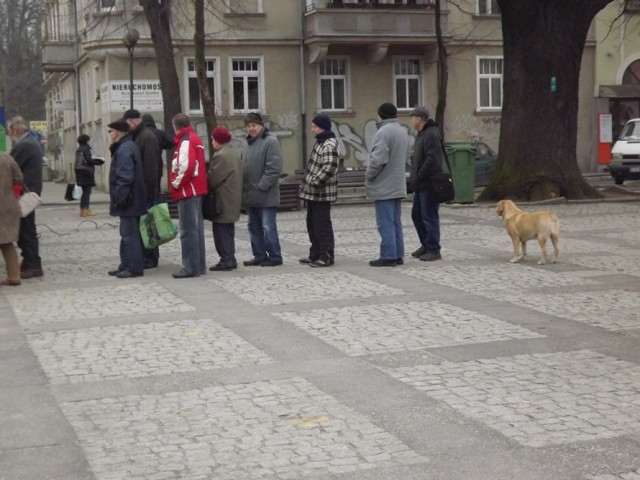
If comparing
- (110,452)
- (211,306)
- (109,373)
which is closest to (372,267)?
(211,306)

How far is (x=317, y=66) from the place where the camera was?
38781 millimetres

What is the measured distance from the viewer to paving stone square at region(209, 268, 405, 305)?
1122 cm

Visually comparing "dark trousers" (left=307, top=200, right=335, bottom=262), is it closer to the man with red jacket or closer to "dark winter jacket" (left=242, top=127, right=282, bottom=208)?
"dark winter jacket" (left=242, top=127, right=282, bottom=208)

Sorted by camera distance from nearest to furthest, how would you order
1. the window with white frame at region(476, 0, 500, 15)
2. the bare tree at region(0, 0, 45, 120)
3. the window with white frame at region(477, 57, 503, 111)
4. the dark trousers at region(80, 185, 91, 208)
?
the dark trousers at region(80, 185, 91, 208), the window with white frame at region(476, 0, 500, 15), the window with white frame at region(477, 57, 503, 111), the bare tree at region(0, 0, 45, 120)

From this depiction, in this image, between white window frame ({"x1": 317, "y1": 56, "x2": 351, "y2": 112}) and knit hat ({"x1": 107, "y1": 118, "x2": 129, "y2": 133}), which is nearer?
knit hat ({"x1": 107, "y1": 118, "x2": 129, "y2": 133})

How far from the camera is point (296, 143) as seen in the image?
38844 mm

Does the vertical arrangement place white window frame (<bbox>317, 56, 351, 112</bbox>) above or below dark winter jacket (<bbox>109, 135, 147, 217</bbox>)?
above

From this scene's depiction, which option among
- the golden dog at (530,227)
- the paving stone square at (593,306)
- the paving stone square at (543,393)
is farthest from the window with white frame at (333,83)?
the paving stone square at (543,393)

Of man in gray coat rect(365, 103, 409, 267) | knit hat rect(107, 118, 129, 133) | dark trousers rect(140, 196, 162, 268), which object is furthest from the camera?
dark trousers rect(140, 196, 162, 268)

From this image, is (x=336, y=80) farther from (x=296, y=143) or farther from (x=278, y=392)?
(x=278, y=392)

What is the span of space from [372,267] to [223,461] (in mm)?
7912

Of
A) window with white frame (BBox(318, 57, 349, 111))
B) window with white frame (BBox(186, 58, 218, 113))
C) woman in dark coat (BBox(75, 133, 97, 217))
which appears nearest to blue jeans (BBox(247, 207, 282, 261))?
woman in dark coat (BBox(75, 133, 97, 217))

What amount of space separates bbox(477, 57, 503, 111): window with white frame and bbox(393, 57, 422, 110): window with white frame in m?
2.46

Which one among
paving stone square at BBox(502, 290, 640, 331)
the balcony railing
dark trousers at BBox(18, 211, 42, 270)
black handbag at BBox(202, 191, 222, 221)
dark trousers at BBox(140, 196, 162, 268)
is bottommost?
paving stone square at BBox(502, 290, 640, 331)
